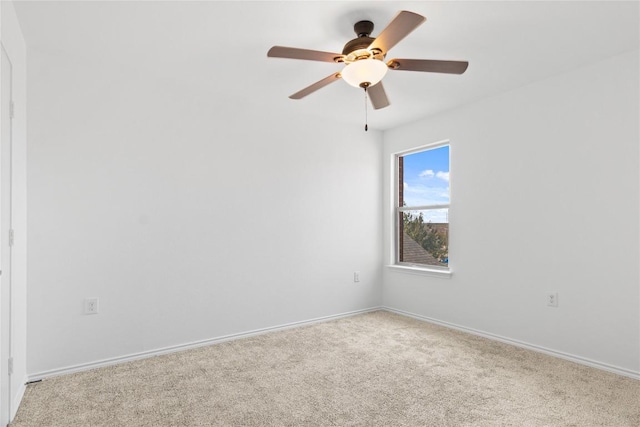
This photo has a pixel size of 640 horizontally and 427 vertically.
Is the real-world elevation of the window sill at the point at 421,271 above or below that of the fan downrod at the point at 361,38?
below

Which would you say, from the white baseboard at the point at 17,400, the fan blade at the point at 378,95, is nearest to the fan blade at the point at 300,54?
the fan blade at the point at 378,95

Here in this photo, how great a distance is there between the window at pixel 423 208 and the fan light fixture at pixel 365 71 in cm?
210

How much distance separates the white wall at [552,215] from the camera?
8.80ft

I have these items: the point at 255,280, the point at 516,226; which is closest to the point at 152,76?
the point at 255,280

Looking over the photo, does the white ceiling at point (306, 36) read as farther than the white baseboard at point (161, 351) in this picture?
No

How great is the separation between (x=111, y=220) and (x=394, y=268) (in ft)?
10.1

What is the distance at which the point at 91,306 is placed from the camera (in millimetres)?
2824

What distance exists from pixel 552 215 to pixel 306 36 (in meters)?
2.41

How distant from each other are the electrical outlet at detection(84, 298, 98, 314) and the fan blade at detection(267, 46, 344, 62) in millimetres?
2234

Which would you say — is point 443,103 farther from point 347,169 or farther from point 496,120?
point 347,169

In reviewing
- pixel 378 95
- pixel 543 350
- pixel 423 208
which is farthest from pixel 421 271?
pixel 378 95

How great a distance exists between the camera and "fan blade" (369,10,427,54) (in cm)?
173

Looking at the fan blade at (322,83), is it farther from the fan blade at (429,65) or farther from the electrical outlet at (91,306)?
the electrical outlet at (91,306)

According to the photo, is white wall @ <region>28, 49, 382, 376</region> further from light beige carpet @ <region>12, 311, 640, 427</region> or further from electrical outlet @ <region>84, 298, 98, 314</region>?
light beige carpet @ <region>12, 311, 640, 427</region>
